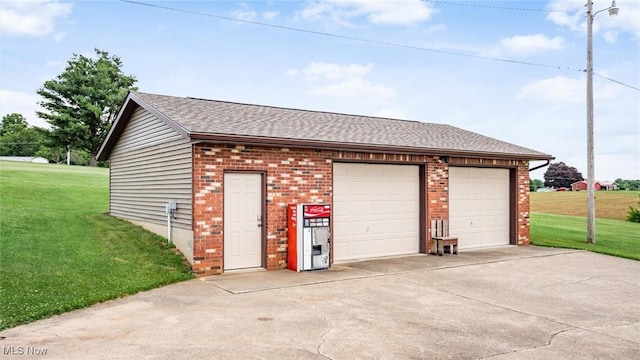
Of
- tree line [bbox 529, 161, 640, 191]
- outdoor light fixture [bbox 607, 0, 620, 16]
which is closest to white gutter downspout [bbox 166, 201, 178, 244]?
outdoor light fixture [bbox 607, 0, 620, 16]

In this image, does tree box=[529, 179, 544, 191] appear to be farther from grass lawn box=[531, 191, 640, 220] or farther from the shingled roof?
the shingled roof

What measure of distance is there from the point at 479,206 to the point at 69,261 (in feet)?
35.0

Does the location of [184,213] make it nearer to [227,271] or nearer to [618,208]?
[227,271]

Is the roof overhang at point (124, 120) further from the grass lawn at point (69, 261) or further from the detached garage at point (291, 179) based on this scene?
the grass lawn at point (69, 261)

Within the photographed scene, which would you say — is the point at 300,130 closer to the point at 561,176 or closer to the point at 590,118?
the point at 590,118

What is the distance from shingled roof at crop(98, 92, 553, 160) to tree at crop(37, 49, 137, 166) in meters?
32.6

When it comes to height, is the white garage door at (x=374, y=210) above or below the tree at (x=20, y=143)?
below

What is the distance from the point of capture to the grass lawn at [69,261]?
24.5ft

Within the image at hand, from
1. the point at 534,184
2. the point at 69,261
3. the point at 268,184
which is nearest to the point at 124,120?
the point at 69,261

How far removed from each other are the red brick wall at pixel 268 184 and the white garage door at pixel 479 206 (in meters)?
2.19

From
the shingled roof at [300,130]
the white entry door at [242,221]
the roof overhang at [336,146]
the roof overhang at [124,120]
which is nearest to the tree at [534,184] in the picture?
the shingled roof at [300,130]

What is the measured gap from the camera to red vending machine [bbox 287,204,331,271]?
404 inches

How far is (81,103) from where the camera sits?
1788 inches

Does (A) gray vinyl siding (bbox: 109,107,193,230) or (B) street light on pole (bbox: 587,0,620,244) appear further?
(B) street light on pole (bbox: 587,0,620,244)
